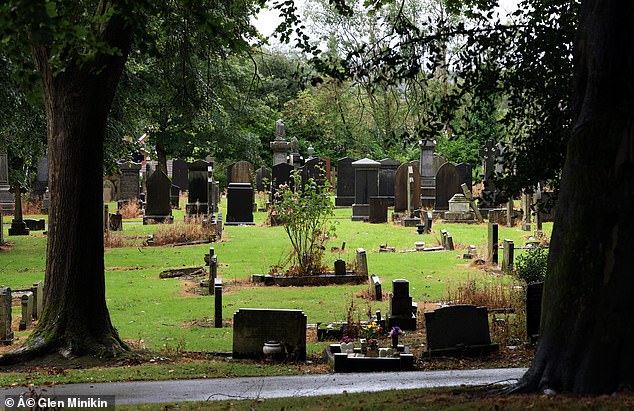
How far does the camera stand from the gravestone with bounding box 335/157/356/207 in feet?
134

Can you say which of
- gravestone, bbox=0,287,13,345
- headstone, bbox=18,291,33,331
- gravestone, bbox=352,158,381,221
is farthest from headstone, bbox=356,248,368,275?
gravestone, bbox=352,158,381,221

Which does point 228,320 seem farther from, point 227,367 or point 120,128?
point 120,128

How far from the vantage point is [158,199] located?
105 ft

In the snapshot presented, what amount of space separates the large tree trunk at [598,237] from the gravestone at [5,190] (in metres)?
23.5

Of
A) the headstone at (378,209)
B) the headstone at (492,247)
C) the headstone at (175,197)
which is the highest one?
the headstone at (175,197)

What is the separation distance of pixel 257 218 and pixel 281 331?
77.3 ft

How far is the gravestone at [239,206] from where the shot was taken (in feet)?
105

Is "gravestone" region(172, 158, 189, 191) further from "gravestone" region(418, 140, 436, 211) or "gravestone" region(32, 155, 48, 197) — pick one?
"gravestone" region(418, 140, 436, 211)

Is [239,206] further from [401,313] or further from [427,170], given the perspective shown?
[401,313]

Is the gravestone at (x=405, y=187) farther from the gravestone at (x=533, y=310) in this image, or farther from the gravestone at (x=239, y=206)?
the gravestone at (x=533, y=310)

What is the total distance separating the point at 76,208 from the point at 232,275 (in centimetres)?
831

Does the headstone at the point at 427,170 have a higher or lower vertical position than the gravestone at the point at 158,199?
higher

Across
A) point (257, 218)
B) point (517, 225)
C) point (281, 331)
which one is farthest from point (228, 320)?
point (257, 218)

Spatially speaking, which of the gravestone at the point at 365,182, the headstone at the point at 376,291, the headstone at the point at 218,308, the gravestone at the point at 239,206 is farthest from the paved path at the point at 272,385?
the gravestone at the point at 365,182
